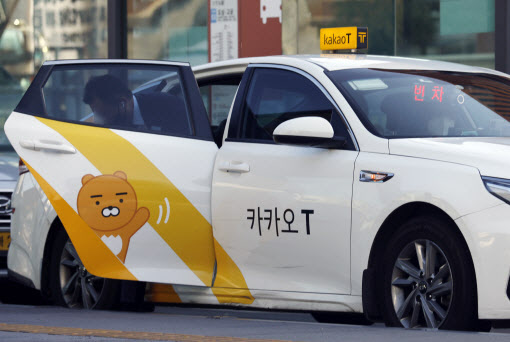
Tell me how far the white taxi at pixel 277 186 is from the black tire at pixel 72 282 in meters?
0.01

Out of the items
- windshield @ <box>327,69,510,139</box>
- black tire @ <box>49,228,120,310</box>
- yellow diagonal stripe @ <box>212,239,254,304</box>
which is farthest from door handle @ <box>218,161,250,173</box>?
black tire @ <box>49,228,120,310</box>

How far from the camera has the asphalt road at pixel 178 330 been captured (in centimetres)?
525

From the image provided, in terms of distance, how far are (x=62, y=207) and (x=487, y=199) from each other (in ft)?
9.44

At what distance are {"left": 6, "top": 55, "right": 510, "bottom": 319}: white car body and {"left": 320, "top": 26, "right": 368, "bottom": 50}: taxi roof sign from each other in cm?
209

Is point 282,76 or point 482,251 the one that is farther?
point 282,76

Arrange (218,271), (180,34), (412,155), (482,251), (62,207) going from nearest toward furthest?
(482,251), (412,155), (218,271), (62,207), (180,34)

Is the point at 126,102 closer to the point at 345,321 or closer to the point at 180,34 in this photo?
the point at 345,321

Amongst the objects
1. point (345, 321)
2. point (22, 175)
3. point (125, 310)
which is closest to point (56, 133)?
point (22, 175)

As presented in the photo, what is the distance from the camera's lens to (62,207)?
7.06m

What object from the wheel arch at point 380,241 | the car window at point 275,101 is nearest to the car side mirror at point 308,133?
the car window at point 275,101

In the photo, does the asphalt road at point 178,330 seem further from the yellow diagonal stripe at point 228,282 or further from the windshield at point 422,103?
the windshield at point 422,103

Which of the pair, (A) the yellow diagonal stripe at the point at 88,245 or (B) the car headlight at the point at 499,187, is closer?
(B) the car headlight at the point at 499,187

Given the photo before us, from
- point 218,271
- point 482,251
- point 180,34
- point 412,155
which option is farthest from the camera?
point 180,34

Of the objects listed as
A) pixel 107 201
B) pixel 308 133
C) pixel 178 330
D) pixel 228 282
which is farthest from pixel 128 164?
pixel 178 330
